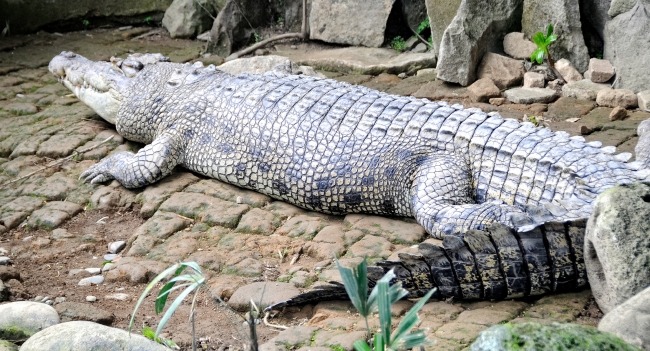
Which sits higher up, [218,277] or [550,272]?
[550,272]

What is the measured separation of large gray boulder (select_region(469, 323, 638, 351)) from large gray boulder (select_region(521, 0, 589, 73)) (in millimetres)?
4881

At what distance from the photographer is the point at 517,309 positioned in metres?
3.14

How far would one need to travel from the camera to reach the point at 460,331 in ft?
9.69

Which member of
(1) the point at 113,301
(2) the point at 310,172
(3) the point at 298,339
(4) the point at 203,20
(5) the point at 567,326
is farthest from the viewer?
(4) the point at 203,20

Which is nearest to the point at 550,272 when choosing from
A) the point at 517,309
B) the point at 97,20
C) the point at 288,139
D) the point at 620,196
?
the point at 517,309

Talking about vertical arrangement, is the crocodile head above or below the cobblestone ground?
above

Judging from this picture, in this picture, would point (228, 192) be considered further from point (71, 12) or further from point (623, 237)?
point (71, 12)

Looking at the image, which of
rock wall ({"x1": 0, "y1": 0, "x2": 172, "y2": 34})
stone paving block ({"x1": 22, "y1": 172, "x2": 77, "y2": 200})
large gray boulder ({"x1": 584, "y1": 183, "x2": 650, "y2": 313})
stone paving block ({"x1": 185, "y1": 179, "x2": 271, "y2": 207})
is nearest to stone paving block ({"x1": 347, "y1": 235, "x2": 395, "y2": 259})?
stone paving block ({"x1": 185, "y1": 179, "x2": 271, "y2": 207})

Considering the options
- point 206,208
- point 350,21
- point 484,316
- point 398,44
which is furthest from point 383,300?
point 350,21

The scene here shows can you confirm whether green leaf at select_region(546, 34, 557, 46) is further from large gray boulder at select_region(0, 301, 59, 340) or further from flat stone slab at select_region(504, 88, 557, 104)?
large gray boulder at select_region(0, 301, 59, 340)

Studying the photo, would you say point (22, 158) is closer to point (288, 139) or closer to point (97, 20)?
point (288, 139)

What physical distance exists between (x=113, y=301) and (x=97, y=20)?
21.0ft

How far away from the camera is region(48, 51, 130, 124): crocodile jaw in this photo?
601cm

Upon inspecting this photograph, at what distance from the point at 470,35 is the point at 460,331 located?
4.06m
